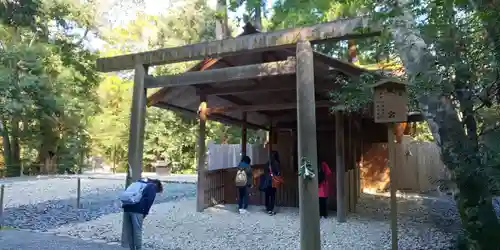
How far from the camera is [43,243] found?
5934 millimetres

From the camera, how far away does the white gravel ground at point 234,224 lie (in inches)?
244

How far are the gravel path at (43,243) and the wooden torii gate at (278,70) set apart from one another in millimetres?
1157

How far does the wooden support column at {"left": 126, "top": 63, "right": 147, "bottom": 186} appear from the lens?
6109 mm

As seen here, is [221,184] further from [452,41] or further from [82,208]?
[452,41]

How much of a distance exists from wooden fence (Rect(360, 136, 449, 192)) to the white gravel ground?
227 cm

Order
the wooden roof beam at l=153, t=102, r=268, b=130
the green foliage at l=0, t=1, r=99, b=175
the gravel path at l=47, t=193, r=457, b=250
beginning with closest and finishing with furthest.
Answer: the gravel path at l=47, t=193, r=457, b=250, the wooden roof beam at l=153, t=102, r=268, b=130, the green foliage at l=0, t=1, r=99, b=175

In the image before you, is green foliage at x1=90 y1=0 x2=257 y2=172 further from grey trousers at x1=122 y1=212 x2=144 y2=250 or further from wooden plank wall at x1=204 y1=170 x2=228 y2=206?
grey trousers at x1=122 y1=212 x2=144 y2=250

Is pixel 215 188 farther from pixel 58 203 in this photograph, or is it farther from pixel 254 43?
pixel 254 43

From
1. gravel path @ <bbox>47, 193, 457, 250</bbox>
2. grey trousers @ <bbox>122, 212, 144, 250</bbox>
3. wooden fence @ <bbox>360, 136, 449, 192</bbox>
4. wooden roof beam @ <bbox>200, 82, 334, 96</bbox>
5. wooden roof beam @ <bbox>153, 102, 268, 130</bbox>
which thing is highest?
wooden roof beam @ <bbox>200, 82, 334, 96</bbox>

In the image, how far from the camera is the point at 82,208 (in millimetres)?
10250

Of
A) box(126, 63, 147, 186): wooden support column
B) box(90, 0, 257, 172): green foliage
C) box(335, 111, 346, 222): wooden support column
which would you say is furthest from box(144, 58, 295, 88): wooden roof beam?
box(90, 0, 257, 172): green foliage

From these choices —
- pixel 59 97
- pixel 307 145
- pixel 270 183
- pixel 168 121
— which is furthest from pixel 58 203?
pixel 168 121

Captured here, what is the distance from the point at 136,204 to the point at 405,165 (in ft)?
38.0

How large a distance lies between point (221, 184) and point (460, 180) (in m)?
7.05
